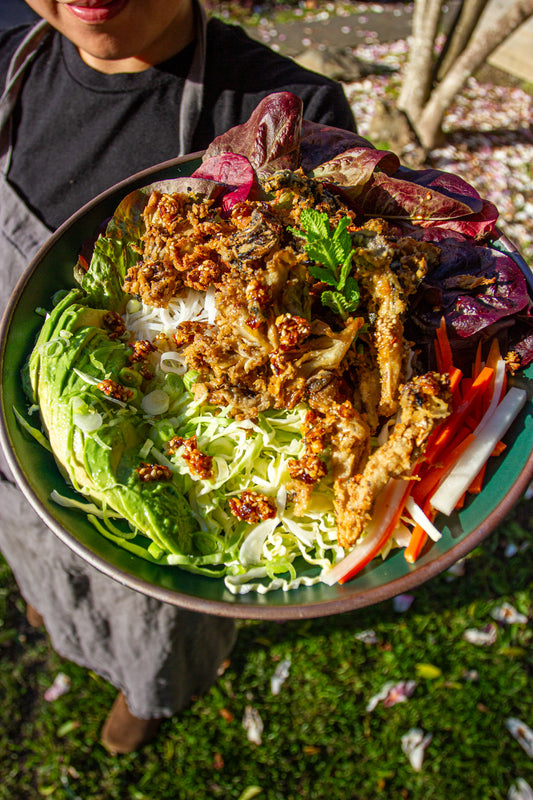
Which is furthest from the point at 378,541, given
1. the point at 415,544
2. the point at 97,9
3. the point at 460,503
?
the point at 97,9

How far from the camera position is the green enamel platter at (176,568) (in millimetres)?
2018

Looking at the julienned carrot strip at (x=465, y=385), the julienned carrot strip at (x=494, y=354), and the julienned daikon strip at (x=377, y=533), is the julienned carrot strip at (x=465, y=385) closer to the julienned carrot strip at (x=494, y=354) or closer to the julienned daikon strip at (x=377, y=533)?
the julienned carrot strip at (x=494, y=354)

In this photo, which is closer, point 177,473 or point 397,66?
point 177,473

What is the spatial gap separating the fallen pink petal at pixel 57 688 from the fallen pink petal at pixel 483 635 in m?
3.21

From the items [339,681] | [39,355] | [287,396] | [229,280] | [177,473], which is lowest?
A: [339,681]

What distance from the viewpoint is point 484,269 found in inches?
95.8

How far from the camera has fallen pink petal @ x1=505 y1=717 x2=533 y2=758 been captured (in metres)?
4.14

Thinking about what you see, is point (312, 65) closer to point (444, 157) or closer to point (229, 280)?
point (444, 157)

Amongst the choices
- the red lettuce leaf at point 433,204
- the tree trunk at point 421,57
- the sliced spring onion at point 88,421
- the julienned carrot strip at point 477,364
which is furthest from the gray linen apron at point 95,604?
the tree trunk at point 421,57

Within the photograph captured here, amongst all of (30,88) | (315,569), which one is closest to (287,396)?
(315,569)

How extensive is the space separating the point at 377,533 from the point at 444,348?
0.79m

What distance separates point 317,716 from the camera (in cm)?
440

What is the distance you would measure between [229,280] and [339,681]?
141 inches

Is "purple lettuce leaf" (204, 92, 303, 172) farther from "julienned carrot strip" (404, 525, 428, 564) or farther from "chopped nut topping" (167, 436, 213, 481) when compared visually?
"julienned carrot strip" (404, 525, 428, 564)
